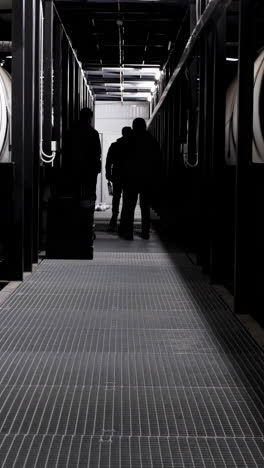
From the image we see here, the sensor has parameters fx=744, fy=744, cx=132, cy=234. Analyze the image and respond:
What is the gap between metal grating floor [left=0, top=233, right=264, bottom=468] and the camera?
2.34 meters

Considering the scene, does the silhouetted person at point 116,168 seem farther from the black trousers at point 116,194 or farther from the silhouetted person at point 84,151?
the silhouetted person at point 84,151

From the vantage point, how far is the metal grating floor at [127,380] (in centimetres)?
234

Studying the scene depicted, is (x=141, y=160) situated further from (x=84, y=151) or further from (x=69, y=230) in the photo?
(x=69, y=230)

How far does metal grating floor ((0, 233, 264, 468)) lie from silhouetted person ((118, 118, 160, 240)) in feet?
13.3

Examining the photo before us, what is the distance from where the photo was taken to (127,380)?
10.2 ft

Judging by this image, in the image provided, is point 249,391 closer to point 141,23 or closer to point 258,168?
point 258,168

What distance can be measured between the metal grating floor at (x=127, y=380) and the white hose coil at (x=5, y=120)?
1.12 m

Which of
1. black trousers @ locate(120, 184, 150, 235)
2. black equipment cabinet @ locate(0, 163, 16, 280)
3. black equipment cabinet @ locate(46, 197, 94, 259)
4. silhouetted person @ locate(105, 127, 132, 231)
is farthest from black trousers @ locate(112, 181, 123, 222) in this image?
black equipment cabinet @ locate(0, 163, 16, 280)

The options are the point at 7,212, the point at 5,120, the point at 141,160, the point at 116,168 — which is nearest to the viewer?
the point at 7,212

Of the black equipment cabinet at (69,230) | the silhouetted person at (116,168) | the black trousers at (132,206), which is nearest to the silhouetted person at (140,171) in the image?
the black trousers at (132,206)

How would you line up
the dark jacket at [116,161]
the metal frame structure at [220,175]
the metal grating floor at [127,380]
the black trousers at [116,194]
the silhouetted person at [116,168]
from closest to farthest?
the metal grating floor at [127,380] < the metal frame structure at [220,175] < the dark jacket at [116,161] < the silhouetted person at [116,168] < the black trousers at [116,194]

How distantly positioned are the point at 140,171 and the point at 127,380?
21.5ft

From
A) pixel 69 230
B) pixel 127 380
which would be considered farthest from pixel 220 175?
pixel 127 380

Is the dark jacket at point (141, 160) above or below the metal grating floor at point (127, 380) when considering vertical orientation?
above
